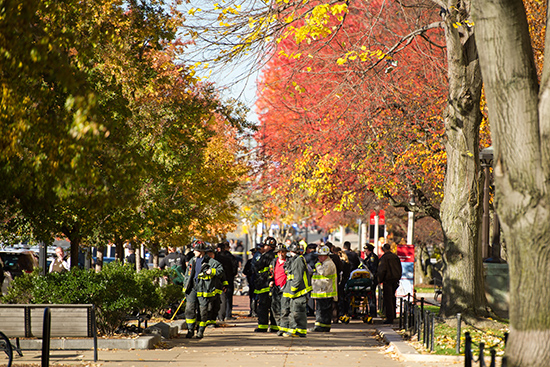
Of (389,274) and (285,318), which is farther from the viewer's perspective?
(389,274)

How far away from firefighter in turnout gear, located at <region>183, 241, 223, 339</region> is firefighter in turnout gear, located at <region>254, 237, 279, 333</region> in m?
1.34

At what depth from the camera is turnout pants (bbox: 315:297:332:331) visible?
15359 millimetres

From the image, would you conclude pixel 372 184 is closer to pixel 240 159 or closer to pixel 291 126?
pixel 291 126

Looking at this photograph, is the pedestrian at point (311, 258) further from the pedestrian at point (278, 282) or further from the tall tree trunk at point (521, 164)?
the tall tree trunk at point (521, 164)

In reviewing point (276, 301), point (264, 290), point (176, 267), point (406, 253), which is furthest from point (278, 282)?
point (406, 253)

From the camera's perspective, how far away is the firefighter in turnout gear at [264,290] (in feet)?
49.7

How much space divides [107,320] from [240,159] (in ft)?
45.9

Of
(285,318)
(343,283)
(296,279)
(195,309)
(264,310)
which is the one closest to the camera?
(195,309)

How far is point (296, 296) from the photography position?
46.5ft

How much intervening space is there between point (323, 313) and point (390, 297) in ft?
9.19

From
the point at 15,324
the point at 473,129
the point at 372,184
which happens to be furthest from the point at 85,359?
the point at 372,184

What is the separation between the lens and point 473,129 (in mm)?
13398

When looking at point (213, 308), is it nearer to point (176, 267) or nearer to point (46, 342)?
point (176, 267)

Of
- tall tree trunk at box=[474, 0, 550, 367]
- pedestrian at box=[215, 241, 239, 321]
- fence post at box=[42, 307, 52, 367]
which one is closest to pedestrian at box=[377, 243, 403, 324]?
pedestrian at box=[215, 241, 239, 321]
